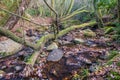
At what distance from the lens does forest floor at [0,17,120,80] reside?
5.52 meters

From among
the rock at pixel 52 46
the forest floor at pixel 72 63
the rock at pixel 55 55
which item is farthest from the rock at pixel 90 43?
the rock at pixel 55 55

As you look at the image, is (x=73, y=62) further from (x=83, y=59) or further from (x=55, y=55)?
(x=55, y=55)

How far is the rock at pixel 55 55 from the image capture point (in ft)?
22.8

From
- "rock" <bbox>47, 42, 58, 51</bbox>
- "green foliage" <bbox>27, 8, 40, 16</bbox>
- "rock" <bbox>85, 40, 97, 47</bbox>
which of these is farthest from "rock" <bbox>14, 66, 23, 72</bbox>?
"green foliage" <bbox>27, 8, 40, 16</bbox>

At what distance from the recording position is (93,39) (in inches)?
370

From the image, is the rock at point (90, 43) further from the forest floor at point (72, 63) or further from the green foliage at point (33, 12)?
the green foliage at point (33, 12)

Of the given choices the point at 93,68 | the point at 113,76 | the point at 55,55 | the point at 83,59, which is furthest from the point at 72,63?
the point at 113,76

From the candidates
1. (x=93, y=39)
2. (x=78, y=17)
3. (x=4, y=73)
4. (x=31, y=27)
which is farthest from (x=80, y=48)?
(x=78, y=17)

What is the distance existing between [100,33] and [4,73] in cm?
566

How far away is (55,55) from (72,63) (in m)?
0.82

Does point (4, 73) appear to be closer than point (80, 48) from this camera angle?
Yes

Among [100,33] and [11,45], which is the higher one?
[11,45]

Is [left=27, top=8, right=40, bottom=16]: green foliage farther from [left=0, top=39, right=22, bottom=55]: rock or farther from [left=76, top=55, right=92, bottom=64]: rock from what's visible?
[left=76, top=55, right=92, bottom=64]: rock

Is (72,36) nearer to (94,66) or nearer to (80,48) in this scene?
(80,48)
